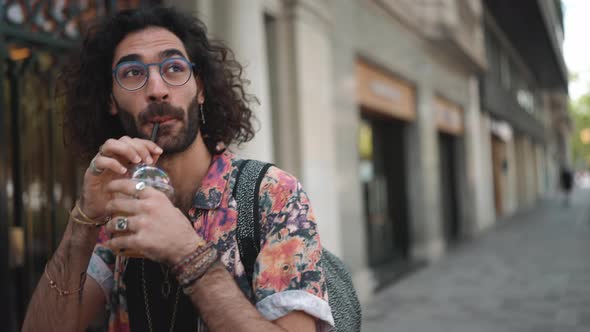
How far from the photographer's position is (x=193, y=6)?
4629 millimetres

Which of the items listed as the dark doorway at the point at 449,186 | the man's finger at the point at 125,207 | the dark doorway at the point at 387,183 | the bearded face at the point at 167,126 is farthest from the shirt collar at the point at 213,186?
the dark doorway at the point at 449,186

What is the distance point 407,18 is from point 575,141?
70494 mm

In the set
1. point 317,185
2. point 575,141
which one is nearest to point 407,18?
point 317,185

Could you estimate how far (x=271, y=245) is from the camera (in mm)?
1351

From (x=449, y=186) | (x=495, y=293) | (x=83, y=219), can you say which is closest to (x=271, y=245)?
(x=83, y=219)

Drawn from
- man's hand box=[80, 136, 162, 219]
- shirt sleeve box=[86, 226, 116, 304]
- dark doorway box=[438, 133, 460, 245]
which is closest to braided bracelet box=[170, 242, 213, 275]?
man's hand box=[80, 136, 162, 219]

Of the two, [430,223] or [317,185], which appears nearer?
[317,185]

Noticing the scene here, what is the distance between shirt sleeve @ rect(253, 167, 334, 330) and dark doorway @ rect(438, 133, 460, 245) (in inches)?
485

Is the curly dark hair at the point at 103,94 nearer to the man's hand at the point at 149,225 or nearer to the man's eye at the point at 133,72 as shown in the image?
the man's eye at the point at 133,72

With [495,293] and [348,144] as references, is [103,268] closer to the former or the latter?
[348,144]

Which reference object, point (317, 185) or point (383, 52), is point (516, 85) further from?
point (317, 185)

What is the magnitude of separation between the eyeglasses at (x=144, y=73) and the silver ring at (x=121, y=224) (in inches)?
22.8

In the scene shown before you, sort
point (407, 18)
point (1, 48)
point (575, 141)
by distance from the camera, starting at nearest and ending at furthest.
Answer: point (1, 48) < point (407, 18) < point (575, 141)

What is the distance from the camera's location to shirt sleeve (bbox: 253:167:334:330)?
1283mm
